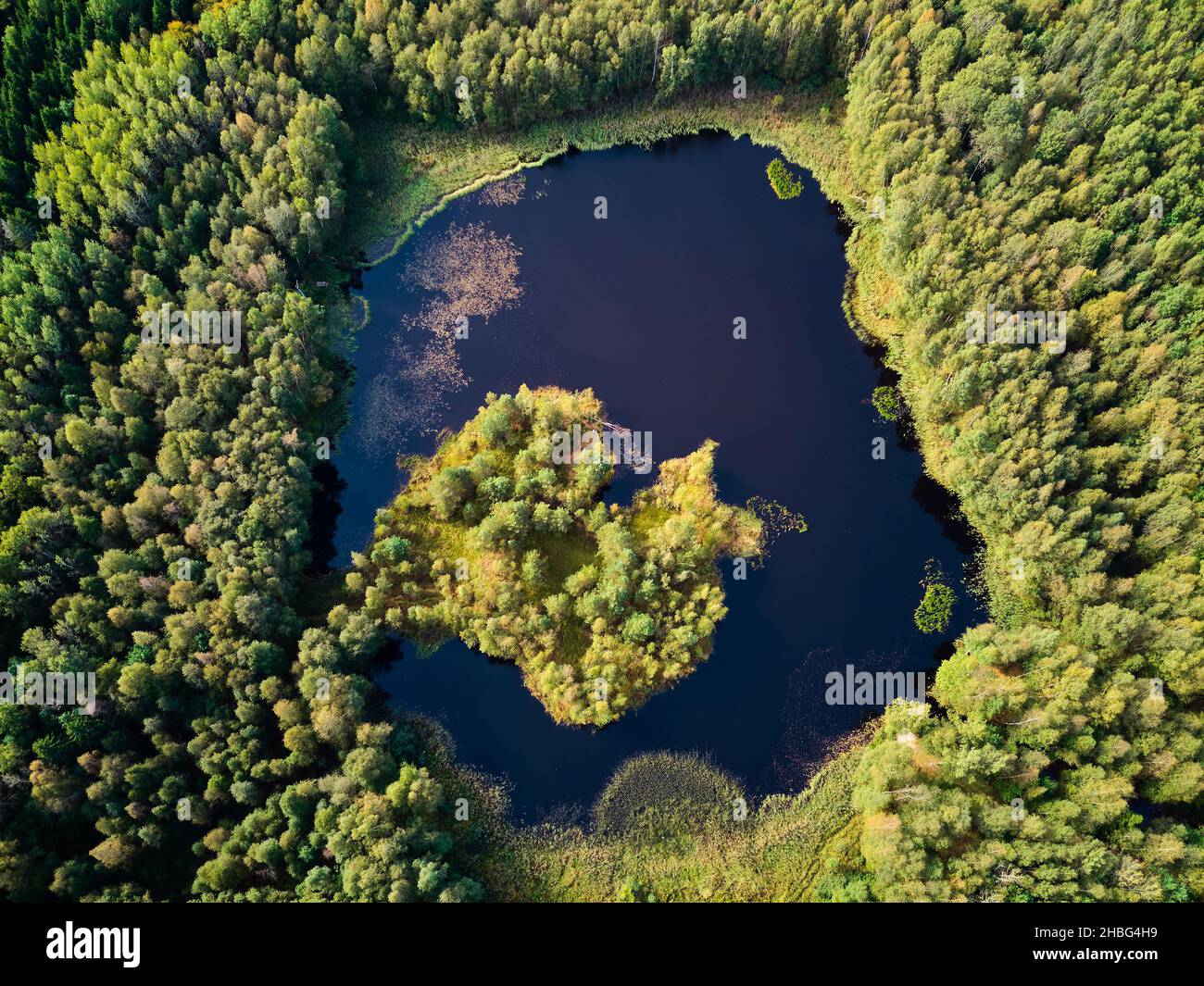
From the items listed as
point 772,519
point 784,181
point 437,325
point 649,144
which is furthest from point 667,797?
point 649,144

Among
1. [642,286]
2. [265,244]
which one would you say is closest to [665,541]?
[642,286]

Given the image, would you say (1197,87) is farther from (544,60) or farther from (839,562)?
(544,60)

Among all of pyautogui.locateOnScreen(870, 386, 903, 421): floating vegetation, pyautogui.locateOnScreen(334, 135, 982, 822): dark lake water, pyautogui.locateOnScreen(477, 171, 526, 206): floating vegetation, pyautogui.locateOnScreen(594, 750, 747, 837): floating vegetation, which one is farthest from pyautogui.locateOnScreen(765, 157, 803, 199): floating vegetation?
pyautogui.locateOnScreen(594, 750, 747, 837): floating vegetation

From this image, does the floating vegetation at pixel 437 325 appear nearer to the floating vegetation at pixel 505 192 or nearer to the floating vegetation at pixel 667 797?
the floating vegetation at pixel 505 192

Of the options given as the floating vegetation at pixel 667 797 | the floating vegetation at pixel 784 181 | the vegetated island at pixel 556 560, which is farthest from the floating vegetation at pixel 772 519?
the floating vegetation at pixel 784 181

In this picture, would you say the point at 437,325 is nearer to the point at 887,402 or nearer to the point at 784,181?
the point at 784,181

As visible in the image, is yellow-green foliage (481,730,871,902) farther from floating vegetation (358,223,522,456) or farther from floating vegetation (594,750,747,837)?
floating vegetation (358,223,522,456)
